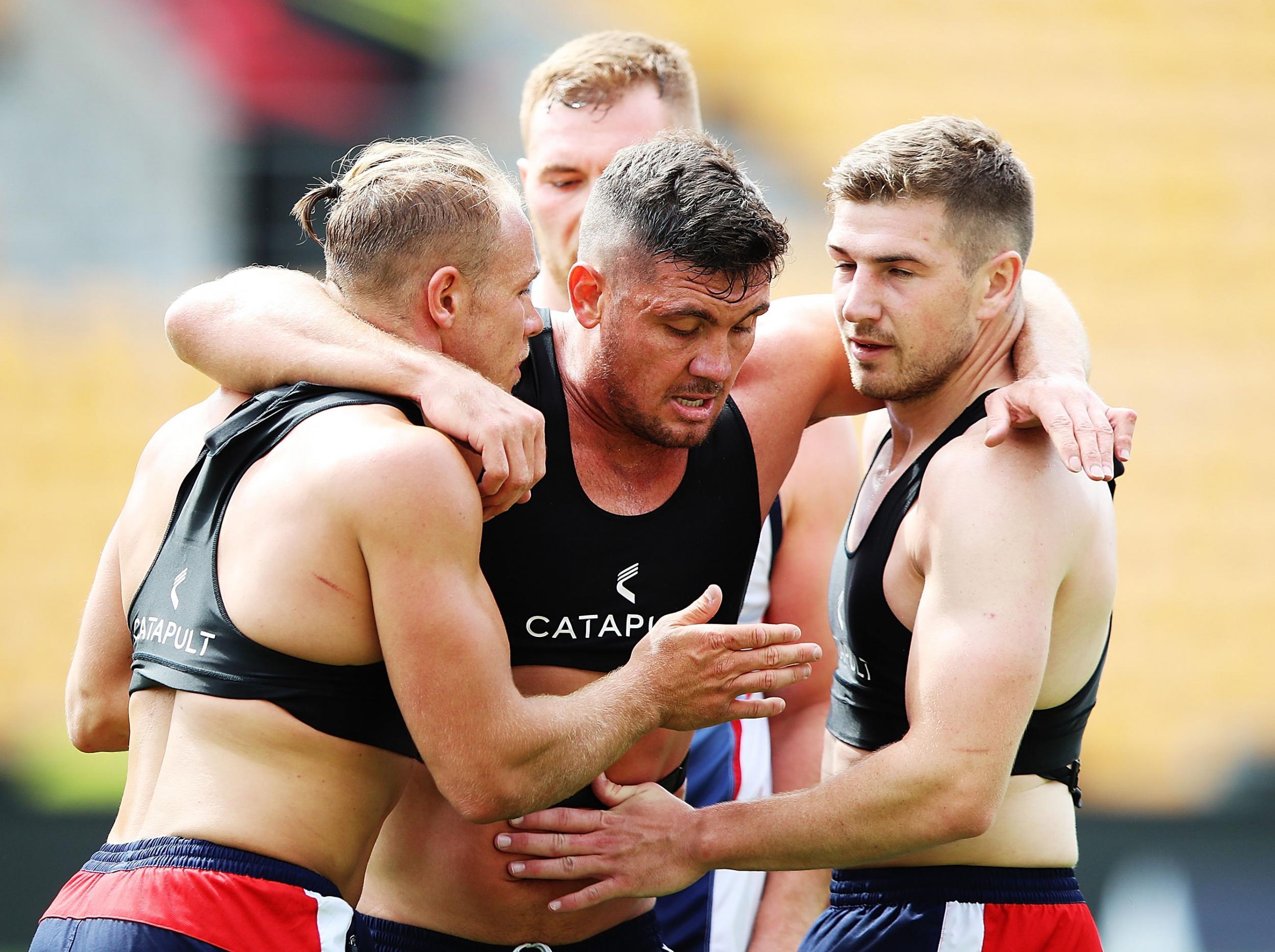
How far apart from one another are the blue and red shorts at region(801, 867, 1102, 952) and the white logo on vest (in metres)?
1.56

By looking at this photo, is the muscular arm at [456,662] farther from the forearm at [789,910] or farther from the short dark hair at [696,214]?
the forearm at [789,910]

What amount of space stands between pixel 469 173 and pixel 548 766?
1213mm

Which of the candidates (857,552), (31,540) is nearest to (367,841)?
(857,552)

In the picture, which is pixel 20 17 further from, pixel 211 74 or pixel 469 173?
pixel 469 173

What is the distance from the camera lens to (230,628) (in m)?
2.45

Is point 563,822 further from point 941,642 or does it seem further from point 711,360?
point 711,360

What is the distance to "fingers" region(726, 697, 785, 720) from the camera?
8.91 ft

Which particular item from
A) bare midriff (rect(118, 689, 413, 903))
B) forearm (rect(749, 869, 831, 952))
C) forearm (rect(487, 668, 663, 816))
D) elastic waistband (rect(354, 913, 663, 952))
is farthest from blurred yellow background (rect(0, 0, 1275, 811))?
bare midriff (rect(118, 689, 413, 903))

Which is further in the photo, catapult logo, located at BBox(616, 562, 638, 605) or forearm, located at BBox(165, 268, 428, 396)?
catapult logo, located at BBox(616, 562, 638, 605)

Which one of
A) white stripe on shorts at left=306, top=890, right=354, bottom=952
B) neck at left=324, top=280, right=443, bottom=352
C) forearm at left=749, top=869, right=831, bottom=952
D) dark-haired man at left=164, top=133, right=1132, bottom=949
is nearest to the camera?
white stripe on shorts at left=306, top=890, right=354, bottom=952

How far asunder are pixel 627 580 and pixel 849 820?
2.25 ft

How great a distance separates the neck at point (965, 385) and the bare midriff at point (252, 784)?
1.39m

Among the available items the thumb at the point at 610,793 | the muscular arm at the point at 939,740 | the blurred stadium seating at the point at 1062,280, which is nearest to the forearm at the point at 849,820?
the muscular arm at the point at 939,740

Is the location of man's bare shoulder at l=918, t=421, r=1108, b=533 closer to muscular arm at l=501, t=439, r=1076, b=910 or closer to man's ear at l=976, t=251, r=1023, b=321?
muscular arm at l=501, t=439, r=1076, b=910
